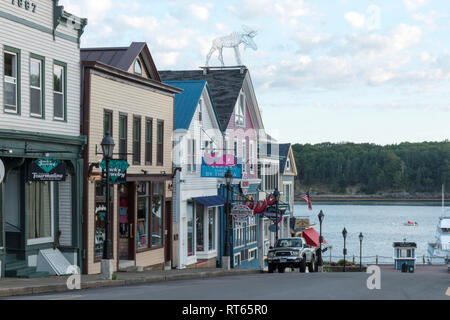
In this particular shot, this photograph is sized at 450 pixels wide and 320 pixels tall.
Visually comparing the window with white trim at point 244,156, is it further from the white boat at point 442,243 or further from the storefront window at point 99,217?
the white boat at point 442,243

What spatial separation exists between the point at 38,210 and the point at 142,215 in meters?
7.83

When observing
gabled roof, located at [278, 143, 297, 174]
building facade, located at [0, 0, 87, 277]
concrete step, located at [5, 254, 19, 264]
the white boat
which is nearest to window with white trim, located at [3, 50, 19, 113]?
building facade, located at [0, 0, 87, 277]

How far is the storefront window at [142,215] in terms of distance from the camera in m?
31.7

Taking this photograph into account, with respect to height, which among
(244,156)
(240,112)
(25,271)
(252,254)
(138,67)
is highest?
(138,67)

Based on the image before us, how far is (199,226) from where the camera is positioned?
39.6 m

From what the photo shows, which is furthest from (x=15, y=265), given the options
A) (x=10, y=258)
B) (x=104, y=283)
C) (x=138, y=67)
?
(x=138, y=67)

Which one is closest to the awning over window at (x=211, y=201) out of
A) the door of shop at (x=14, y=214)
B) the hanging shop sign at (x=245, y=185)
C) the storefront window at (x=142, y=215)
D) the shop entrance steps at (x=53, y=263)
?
the hanging shop sign at (x=245, y=185)

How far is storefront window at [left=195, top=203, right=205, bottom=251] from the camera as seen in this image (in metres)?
39.2

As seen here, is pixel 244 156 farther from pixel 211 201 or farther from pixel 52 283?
pixel 52 283

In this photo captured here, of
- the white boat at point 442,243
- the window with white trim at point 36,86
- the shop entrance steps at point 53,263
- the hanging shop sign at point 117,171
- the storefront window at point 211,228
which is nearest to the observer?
the window with white trim at point 36,86

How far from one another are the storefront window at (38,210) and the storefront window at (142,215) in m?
6.39

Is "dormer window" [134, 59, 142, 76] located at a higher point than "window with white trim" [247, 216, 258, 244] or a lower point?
higher

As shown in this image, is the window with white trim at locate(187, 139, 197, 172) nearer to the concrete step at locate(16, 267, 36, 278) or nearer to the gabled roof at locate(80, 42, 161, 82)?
the gabled roof at locate(80, 42, 161, 82)
